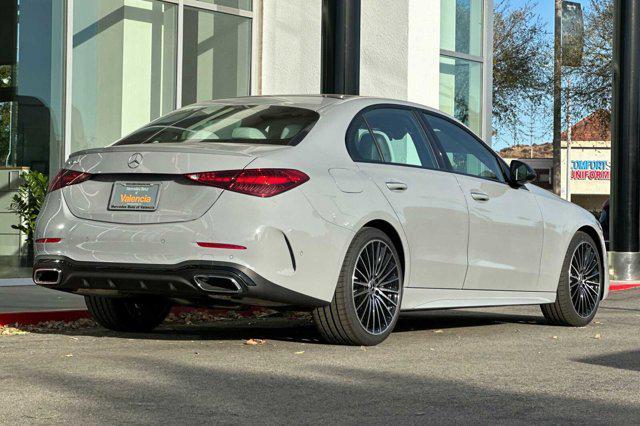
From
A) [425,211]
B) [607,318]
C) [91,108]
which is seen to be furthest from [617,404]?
[91,108]

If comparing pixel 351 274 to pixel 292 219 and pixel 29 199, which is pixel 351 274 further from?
pixel 29 199

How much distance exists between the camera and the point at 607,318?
10.7m

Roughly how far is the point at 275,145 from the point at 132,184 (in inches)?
35.1

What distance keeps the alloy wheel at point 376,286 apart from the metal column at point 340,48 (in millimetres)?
4056

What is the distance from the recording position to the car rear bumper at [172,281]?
684cm

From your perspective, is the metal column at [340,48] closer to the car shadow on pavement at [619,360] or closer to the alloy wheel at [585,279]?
the alloy wheel at [585,279]

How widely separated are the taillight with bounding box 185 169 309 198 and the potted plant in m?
7.27

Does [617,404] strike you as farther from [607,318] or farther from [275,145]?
[607,318]

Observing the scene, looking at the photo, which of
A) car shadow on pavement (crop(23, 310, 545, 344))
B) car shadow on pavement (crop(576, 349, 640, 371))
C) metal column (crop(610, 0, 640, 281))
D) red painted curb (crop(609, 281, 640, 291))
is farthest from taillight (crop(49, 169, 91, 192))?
metal column (crop(610, 0, 640, 281))

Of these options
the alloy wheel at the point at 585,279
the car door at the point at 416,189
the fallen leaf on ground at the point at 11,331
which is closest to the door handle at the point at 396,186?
the car door at the point at 416,189

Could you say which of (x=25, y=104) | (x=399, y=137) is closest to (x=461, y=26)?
(x=25, y=104)

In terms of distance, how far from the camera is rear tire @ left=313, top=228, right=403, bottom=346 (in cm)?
737

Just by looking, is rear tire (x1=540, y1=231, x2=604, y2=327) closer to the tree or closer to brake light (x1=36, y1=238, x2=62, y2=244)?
brake light (x1=36, y1=238, x2=62, y2=244)

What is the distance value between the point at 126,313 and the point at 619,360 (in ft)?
11.0
